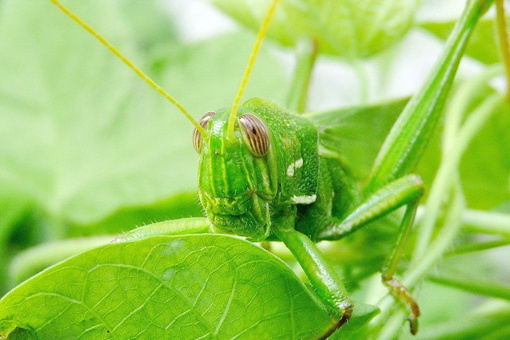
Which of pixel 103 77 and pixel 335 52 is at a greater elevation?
pixel 335 52

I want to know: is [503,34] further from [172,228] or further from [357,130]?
[172,228]

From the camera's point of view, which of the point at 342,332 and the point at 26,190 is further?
the point at 26,190

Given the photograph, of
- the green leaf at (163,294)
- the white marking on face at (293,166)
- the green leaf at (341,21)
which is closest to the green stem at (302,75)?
the green leaf at (341,21)

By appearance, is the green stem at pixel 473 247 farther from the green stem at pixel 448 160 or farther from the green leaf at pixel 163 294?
the green leaf at pixel 163 294

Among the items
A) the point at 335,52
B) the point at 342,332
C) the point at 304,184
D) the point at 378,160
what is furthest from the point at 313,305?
the point at 335,52

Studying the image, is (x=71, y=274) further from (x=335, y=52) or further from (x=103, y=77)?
(x=103, y=77)

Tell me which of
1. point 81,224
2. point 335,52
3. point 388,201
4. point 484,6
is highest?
point 484,6

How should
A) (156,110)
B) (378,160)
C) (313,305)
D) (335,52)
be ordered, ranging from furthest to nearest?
(156,110), (335,52), (378,160), (313,305)

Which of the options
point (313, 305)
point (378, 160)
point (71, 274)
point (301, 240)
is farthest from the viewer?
point (378, 160)

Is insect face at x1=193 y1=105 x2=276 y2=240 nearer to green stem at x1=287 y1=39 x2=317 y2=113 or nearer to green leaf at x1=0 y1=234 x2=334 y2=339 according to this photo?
green leaf at x1=0 y1=234 x2=334 y2=339
